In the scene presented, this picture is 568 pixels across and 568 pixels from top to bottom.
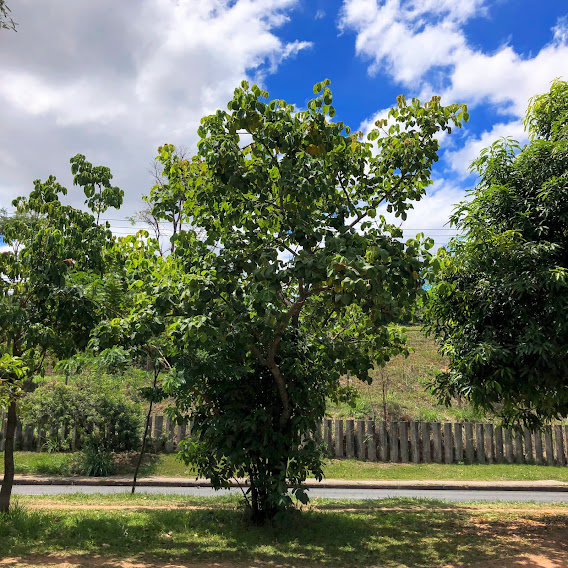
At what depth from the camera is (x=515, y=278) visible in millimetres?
7812

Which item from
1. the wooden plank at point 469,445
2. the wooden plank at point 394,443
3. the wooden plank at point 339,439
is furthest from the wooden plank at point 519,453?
the wooden plank at point 339,439

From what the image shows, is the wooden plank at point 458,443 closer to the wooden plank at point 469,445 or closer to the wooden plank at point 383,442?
the wooden plank at point 469,445

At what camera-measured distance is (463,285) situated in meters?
8.77

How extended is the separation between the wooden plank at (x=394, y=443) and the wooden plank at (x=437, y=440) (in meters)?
1.40

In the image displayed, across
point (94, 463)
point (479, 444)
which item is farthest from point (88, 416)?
point (479, 444)

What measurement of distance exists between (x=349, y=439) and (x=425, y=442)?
2877 mm

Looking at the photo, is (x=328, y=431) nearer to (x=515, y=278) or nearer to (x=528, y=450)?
(x=528, y=450)

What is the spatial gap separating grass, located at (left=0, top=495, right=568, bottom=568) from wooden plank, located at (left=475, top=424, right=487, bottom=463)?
32.8ft

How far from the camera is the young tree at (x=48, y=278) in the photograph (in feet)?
25.9

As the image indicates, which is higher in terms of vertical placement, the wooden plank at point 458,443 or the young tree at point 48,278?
the young tree at point 48,278

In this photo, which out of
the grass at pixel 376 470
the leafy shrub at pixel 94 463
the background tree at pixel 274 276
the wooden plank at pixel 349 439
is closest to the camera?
the background tree at pixel 274 276

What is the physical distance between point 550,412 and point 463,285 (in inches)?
114

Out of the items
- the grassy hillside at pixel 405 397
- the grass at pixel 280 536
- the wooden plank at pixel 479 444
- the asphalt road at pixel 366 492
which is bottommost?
the asphalt road at pixel 366 492

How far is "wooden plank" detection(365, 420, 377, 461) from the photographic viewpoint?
2048 cm
